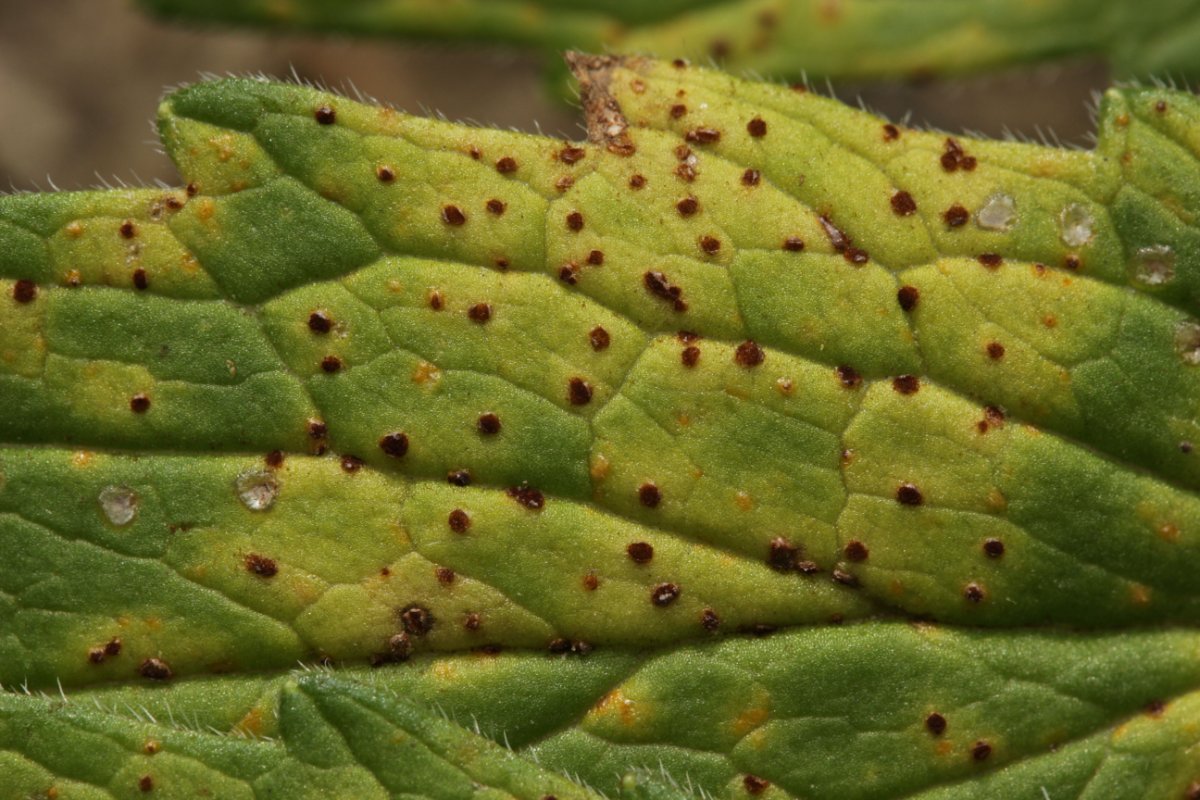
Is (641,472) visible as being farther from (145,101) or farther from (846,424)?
(145,101)

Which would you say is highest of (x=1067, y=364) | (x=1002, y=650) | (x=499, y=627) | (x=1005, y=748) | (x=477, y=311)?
(x=1067, y=364)

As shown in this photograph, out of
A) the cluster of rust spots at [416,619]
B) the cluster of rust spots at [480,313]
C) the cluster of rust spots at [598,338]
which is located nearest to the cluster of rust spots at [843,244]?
the cluster of rust spots at [598,338]

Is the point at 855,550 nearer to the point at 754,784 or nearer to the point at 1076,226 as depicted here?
the point at 754,784

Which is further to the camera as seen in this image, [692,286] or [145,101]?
[145,101]

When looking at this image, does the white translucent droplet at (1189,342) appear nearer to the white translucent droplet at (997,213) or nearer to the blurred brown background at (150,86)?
the white translucent droplet at (997,213)

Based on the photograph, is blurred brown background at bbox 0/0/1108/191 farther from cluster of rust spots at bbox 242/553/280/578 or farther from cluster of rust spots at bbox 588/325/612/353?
cluster of rust spots at bbox 242/553/280/578

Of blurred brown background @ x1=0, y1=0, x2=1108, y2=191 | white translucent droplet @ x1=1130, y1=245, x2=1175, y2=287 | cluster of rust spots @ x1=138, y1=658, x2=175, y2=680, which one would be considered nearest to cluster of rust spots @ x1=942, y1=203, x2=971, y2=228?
white translucent droplet @ x1=1130, y1=245, x2=1175, y2=287

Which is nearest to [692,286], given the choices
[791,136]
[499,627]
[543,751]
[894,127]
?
[791,136]
